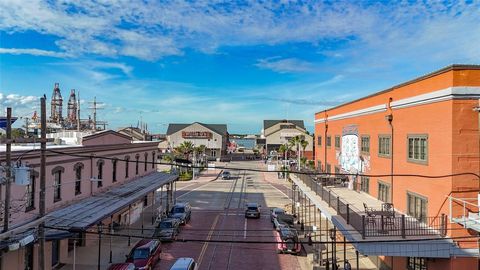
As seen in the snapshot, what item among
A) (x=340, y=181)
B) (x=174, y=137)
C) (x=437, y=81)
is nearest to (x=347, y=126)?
(x=340, y=181)

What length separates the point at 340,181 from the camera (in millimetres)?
34750

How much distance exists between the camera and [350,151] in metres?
32.8

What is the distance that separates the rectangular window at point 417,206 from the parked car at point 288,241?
7.51 meters

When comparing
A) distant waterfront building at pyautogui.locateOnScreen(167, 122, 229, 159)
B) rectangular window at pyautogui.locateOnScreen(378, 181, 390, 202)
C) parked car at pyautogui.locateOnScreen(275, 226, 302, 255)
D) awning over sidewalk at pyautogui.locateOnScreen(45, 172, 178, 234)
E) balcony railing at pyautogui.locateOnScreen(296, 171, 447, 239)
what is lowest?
parked car at pyautogui.locateOnScreen(275, 226, 302, 255)

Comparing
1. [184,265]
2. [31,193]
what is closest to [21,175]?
[31,193]

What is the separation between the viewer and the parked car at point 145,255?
23.2 meters

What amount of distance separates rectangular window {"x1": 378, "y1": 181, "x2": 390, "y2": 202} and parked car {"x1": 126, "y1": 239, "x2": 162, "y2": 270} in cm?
1415

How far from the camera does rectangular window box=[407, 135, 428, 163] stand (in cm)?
1958

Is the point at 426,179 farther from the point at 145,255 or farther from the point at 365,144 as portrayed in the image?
the point at 145,255

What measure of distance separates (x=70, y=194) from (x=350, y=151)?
2032cm

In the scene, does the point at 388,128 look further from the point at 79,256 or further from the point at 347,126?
the point at 79,256

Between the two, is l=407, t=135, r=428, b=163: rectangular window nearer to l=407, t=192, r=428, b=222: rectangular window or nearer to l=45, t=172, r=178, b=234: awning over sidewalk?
l=407, t=192, r=428, b=222: rectangular window

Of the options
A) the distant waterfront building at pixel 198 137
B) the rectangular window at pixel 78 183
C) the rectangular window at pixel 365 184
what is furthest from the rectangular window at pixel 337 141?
the distant waterfront building at pixel 198 137

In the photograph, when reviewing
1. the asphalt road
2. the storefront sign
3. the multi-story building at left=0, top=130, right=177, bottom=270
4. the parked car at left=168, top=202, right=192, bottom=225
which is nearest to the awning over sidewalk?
the multi-story building at left=0, top=130, right=177, bottom=270
